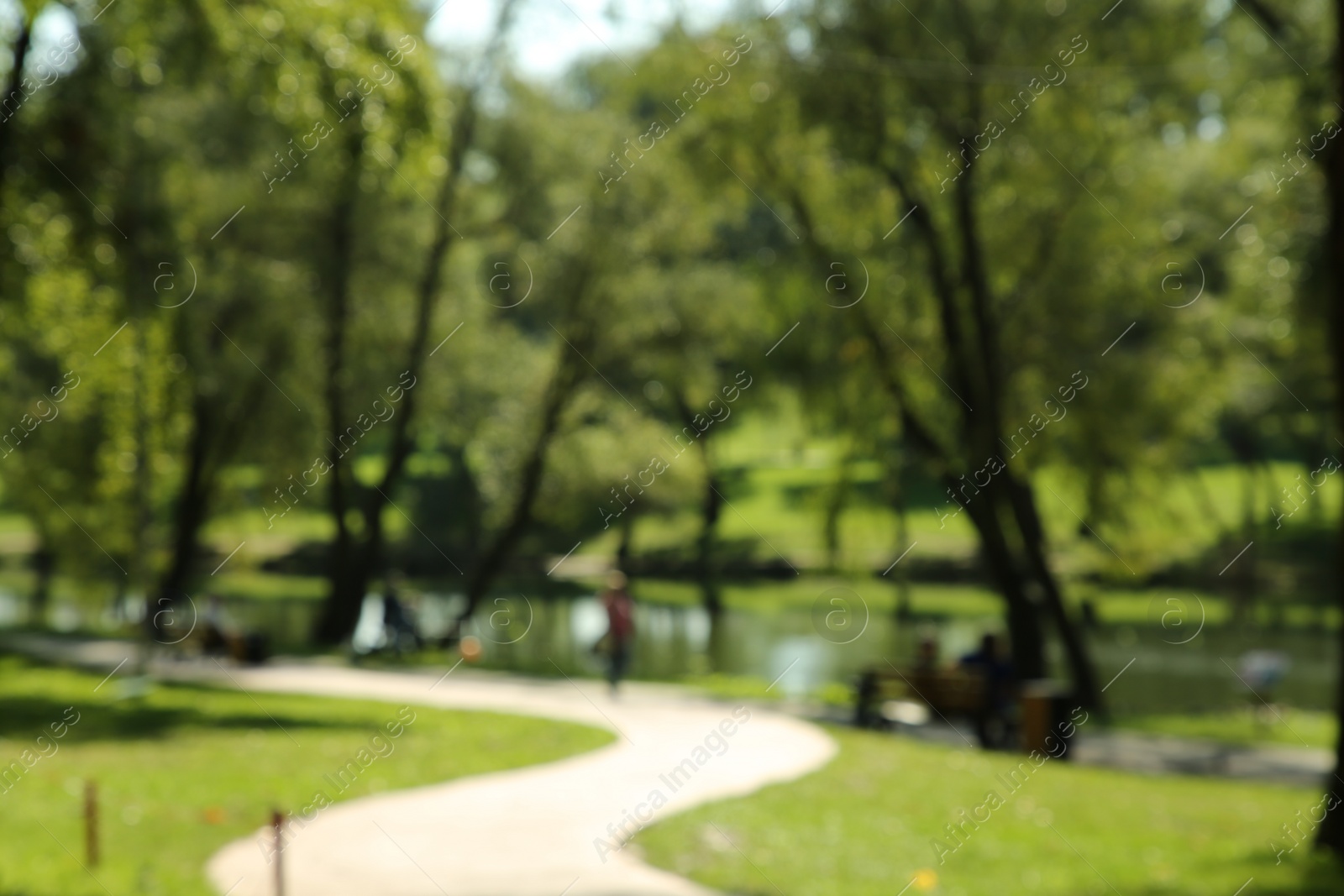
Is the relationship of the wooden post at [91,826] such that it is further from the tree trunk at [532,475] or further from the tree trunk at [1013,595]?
the tree trunk at [532,475]

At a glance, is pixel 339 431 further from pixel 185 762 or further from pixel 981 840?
pixel 981 840

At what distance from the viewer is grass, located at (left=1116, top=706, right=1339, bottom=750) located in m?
19.3

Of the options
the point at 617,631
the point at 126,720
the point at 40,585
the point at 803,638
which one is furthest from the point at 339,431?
the point at 40,585

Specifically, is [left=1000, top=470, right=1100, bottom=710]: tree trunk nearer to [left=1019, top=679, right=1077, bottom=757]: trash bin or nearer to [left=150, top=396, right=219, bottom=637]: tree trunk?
[left=1019, top=679, right=1077, bottom=757]: trash bin

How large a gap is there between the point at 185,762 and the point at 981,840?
7.37 metres

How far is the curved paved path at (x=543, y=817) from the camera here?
8.87m

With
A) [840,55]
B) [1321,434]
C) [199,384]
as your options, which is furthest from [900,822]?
[1321,434]

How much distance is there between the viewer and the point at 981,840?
1057cm

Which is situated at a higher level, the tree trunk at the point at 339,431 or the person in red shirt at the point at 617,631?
the tree trunk at the point at 339,431

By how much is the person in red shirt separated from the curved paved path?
165 cm

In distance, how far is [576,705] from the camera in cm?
1980

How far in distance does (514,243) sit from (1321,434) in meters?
31.3

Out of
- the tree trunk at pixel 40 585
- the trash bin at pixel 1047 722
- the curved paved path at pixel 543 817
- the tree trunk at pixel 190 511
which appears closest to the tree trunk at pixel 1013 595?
the trash bin at pixel 1047 722

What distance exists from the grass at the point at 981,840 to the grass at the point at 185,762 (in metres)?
3.09
